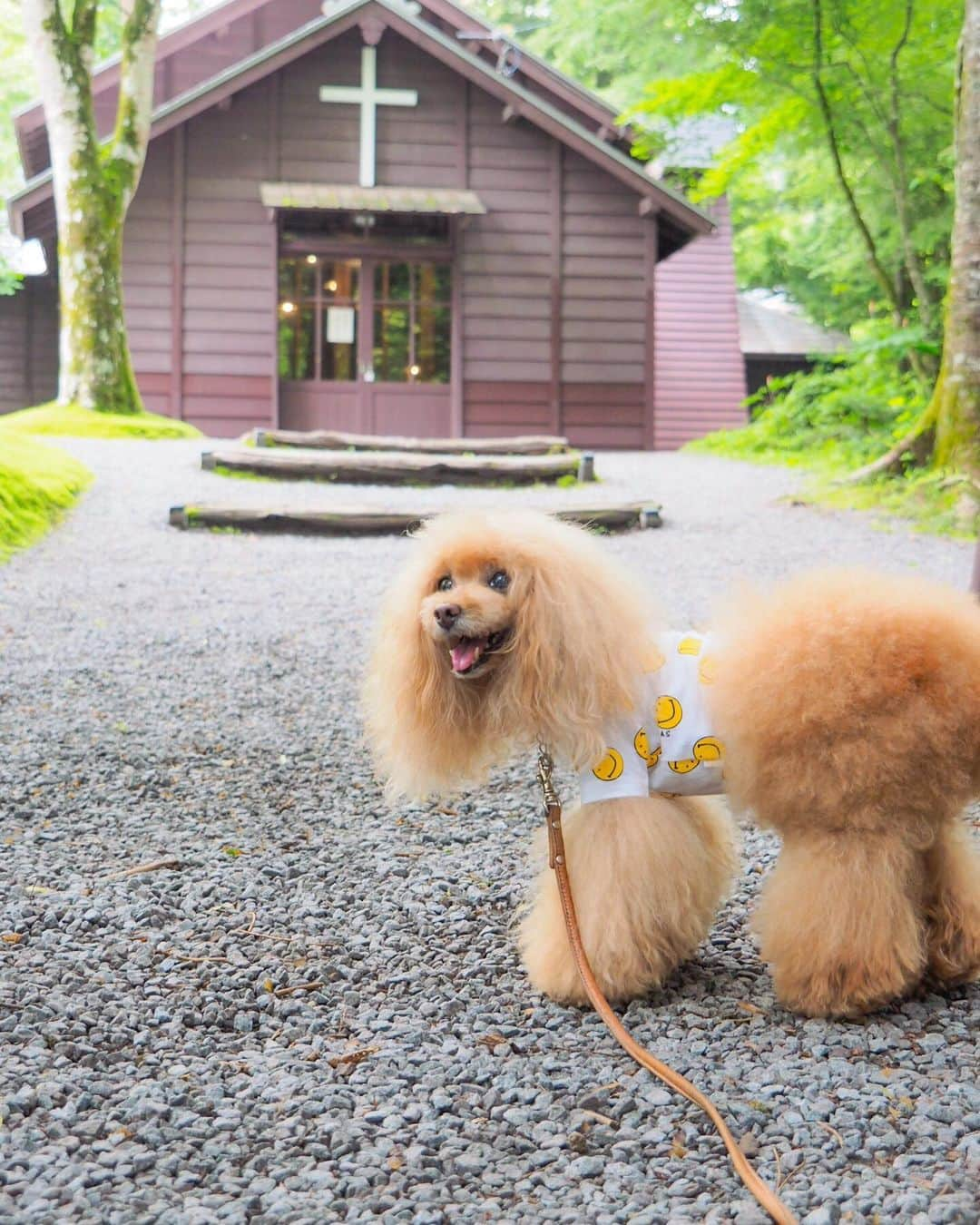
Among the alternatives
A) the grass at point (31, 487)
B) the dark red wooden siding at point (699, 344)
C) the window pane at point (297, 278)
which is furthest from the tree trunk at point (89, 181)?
the dark red wooden siding at point (699, 344)

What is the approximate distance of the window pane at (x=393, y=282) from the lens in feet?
55.6

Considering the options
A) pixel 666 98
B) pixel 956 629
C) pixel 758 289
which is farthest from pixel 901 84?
pixel 758 289

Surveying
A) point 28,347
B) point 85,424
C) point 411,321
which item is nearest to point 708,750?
point 85,424

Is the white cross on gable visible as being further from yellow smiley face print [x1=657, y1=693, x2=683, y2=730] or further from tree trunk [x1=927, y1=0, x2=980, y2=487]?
yellow smiley face print [x1=657, y1=693, x2=683, y2=730]

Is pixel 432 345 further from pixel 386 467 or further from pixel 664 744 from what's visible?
pixel 664 744

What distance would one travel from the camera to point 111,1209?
203cm

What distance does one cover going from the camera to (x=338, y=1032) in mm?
2770

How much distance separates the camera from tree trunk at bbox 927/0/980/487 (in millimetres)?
8992

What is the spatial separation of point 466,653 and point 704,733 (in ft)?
1.84

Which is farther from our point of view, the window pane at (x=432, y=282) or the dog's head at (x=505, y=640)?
the window pane at (x=432, y=282)

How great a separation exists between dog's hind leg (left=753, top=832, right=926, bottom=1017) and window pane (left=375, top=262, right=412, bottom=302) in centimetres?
1518

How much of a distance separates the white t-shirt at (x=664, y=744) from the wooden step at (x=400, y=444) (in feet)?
33.2

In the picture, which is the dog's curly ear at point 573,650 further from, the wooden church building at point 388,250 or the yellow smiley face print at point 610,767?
the wooden church building at point 388,250

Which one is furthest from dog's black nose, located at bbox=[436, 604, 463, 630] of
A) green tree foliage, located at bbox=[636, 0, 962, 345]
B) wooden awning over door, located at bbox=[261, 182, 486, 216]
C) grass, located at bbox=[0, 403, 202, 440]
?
wooden awning over door, located at bbox=[261, 182, 486, 216]
